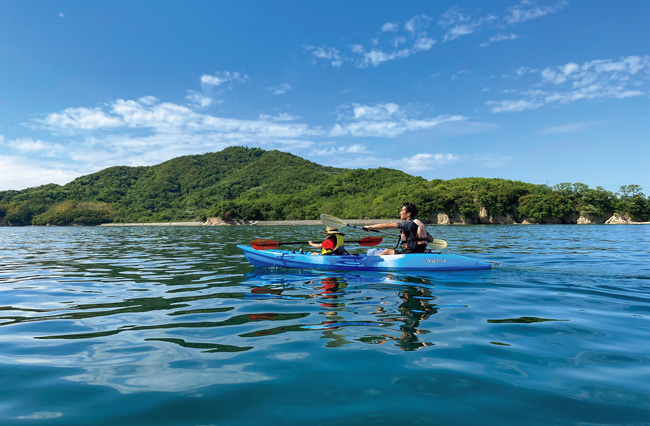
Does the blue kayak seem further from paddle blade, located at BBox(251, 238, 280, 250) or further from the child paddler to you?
paddle blade, located at BBox(251, 238, 280, 250)

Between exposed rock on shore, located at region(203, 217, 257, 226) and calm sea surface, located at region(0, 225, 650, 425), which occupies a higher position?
exposed rock on shore, located at region(203, 217, 257, 226)

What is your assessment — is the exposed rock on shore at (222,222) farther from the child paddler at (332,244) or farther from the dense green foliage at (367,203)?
the child paddler at (332,244)

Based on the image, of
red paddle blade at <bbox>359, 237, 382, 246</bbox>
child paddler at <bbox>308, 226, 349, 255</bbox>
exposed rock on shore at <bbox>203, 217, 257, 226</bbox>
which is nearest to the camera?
child paddler at <bbox>308, 226, 349, 255</bbox>

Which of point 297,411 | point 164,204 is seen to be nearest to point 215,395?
point 297,411

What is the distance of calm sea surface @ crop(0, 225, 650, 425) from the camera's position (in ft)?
10.4

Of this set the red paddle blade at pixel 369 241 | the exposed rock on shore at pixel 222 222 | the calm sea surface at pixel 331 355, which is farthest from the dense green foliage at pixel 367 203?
the calm sea surface at pixel 331 355

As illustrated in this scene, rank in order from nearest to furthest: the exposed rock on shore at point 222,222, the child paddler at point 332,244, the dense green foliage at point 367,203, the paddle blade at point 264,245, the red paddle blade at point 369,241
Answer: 1. the child paddler at point 332,244
2. the paddle blade at point 264,245
3. the red paddle blade at point 369,241
4. the dense green foliage at point 367,203
5. the exposed rock on shore at point 222,222

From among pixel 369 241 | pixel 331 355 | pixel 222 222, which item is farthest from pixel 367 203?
pixel 331 355

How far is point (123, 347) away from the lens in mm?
4867

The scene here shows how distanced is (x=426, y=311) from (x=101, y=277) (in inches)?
375

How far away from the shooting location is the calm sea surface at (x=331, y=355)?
3.17 meters

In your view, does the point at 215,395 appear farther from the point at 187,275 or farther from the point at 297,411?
the point at 187,275

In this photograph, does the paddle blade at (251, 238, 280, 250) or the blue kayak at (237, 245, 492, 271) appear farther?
the paddle blade at (251, 238, 280, 250)

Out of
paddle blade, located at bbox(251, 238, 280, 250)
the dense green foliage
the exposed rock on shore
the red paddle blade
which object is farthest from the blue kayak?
the exposed rock on shore
